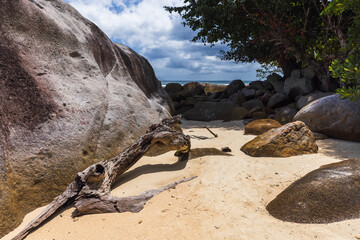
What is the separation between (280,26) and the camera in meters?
9.89

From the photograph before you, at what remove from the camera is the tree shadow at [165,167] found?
4.22 metres

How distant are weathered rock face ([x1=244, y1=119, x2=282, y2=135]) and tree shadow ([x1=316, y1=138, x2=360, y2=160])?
150 cm

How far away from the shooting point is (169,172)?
4.38 meters

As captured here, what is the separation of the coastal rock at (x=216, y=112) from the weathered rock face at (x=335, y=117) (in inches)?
159

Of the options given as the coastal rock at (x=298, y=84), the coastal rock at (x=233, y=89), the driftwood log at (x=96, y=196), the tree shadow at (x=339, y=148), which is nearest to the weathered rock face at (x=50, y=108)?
the driftwood log at (x=96, y=196)

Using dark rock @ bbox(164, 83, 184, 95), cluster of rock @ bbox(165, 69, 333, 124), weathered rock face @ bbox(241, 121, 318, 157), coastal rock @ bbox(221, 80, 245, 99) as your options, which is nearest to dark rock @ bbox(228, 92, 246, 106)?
cluster of rock @ bbox(165, 69, 333, 124)

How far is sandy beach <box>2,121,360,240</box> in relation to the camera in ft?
8.06

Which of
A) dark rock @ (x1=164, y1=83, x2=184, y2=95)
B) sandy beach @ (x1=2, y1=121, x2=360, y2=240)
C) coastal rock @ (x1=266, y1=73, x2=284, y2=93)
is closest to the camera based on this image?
sandy beach @ (x1=2, y1=121, x2=360, y2=240)

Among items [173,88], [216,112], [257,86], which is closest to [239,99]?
[216,112]

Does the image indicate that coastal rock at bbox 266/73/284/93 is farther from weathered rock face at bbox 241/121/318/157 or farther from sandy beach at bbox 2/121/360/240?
sandy beach at bbox 2/121/360/240

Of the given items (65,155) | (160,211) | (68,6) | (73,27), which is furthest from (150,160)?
(68,6)

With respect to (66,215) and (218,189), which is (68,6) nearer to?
(66,215)

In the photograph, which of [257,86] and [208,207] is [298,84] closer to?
[257,86]

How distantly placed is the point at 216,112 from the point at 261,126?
4.30 meters
